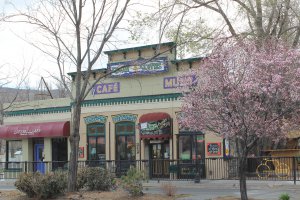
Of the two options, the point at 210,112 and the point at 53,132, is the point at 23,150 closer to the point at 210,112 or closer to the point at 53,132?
the point at 53,132

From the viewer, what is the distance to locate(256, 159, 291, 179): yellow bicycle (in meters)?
23.5

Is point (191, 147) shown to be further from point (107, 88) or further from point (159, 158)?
point (107, 88)

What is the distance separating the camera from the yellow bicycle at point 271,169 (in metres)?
23.5

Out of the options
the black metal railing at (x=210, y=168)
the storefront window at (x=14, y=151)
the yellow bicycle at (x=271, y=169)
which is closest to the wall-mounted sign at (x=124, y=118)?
the black metal railing at (x=210, y=168)

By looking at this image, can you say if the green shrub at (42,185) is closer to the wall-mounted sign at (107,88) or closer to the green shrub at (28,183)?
the green shrub at (28,183)

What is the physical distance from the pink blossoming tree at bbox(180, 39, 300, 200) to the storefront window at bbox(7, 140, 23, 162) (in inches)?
921

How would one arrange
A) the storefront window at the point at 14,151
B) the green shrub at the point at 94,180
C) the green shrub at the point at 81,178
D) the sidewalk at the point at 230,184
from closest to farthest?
the green shrub at the point at 94,180
the green shrub at the point at 81,178
the sidewalk at the point at 230,184
the storefront window at the point at 14,151

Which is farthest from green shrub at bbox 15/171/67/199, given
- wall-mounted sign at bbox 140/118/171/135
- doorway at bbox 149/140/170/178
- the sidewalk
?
wall-mounted sign at bbox 140/118/171/135

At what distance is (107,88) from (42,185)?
14560 millimetres

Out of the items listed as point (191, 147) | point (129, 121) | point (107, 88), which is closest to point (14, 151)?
point (107, 88)

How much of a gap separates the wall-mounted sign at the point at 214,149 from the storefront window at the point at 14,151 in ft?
50.3

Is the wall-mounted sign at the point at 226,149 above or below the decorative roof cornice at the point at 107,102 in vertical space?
below

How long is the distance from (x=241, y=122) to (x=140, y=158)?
15725 millimetres

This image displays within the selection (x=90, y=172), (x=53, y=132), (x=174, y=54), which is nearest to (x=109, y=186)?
(x=90, y=172)
